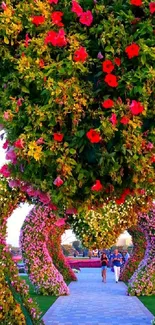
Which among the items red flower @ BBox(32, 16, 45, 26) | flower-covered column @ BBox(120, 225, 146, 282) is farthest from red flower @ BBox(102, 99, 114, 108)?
flower-covered column @ BBox(120, 225, 146, 282)

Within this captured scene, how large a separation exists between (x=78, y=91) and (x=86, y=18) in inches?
24.7

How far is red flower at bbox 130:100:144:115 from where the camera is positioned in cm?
454

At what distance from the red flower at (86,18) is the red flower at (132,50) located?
1.43 ft

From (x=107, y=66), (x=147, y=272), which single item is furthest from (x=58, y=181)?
(x=147, y=272)

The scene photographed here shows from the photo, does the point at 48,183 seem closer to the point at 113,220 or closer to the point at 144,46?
the point at 144,46

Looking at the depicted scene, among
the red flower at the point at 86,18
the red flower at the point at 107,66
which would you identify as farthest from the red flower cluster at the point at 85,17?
the red flower at the point at 107,66

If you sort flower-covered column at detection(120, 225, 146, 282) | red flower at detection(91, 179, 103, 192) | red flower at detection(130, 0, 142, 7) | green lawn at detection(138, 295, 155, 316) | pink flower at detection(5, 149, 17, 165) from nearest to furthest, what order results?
red flower at detection(130, 0, 142, 7)
red flower at detection(91, 179, 103, 192)
pink flower at detection(5, 149, 17, 165)
green lawn at detection(138, 295, 155, 316)
flower-covered column at detection(120, 225, 146, 282)

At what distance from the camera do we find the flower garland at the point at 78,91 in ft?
15.0

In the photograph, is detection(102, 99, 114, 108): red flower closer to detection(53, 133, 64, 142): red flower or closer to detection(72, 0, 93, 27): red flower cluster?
detection(53, 133, 64, 142): red flower

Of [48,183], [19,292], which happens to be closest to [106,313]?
[19,292]

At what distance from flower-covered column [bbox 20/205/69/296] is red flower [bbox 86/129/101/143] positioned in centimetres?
1292

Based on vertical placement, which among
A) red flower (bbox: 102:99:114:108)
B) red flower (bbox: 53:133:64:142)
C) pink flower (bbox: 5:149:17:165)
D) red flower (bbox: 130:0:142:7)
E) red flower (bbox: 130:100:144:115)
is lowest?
pink flower (bbox: 5:149:17:165)

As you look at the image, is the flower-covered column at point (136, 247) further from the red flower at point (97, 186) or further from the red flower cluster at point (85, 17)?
the red flower cluster at point (85, 17)

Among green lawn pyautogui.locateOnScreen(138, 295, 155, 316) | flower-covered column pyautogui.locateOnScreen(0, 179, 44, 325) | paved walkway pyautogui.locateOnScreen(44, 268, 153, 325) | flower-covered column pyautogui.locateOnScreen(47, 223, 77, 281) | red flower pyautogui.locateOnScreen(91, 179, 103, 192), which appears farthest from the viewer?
flower-covered column pyautogui.locateOnScreen(47, 223, 77, 281)
